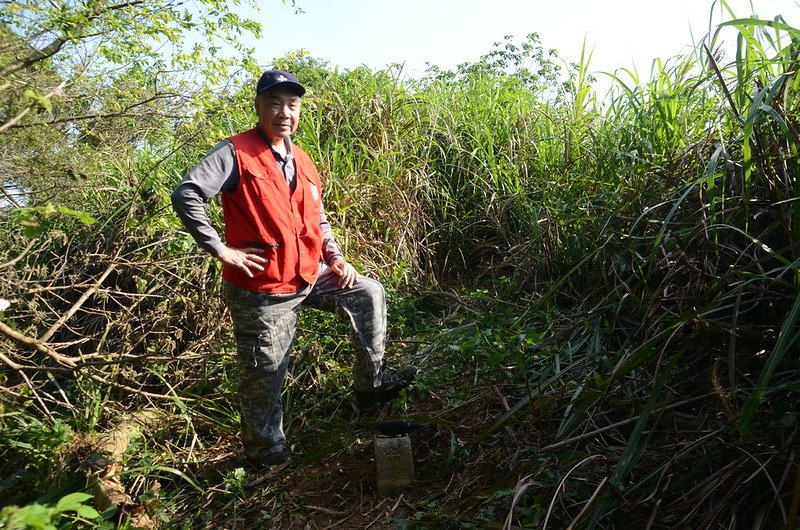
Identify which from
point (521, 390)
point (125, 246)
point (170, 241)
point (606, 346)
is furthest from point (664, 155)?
point (125, 246)

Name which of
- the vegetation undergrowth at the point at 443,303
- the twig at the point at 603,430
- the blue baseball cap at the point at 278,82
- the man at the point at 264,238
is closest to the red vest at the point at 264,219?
A: the man at the point at 264,238

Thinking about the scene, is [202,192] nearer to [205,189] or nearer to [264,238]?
[205,189]

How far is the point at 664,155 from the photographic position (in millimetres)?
3818

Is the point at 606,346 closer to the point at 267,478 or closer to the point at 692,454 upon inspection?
the point at 692,454

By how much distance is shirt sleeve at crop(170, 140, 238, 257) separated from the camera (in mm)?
3162

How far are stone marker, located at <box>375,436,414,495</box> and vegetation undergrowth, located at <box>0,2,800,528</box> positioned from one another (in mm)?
103

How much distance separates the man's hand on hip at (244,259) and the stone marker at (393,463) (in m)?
1.06

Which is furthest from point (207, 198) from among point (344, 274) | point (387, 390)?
point (387, 390)

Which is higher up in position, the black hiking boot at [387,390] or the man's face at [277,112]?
the man's face at [277,112]

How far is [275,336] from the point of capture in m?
3.44

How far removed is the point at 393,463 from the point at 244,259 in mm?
1219

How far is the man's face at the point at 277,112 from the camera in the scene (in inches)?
133

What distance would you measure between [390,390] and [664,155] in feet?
6.93

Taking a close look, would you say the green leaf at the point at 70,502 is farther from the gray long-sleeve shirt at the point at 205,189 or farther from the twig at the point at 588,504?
the gray long-sleeve shirt at the point at 205,189
